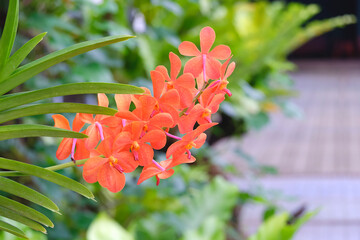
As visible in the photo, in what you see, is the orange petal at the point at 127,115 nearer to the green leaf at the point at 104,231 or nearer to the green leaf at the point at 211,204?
the green leaf at the point at 104,231

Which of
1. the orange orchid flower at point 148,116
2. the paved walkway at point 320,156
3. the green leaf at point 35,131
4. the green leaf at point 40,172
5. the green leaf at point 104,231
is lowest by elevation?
the green leaf at point 40,172

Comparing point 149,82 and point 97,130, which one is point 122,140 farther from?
point 149,82

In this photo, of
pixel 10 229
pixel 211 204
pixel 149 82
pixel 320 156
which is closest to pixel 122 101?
pixel 10 229

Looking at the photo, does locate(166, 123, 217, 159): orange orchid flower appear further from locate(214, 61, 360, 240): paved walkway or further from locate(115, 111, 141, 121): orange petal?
locate(214, 61, 360, 240): paved walkway

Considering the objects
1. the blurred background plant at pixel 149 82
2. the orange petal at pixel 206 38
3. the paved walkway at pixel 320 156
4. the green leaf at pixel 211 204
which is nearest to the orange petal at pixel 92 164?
the orange petal at pixel 206 38

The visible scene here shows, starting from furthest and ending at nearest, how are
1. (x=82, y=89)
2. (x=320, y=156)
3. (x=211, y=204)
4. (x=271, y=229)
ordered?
(x=320, y=156) < (x=211, y=204) < (x=271, y=229) < (x=82, y=89)
